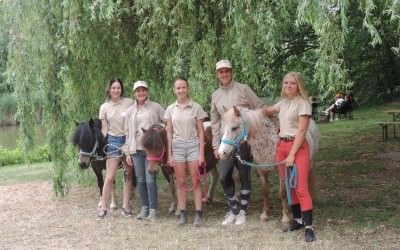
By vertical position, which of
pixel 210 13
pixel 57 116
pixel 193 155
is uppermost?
pixel 210 13

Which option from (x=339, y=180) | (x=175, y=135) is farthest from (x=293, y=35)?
(x=175, y=135)

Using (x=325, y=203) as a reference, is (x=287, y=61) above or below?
above

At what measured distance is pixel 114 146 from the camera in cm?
638

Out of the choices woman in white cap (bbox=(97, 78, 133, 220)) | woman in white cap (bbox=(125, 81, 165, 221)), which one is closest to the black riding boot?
woman in white cap (bbox=(125, 81, 165, 221))

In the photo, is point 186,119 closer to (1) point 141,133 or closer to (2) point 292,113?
(1) point 141,133

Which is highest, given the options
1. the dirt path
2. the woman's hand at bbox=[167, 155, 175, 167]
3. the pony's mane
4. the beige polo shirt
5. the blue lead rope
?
the beige polo shirt

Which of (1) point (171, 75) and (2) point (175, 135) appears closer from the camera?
(2) point (175, 135)

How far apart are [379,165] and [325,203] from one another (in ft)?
10.8

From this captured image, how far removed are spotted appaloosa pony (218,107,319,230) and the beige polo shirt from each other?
469 millimetres

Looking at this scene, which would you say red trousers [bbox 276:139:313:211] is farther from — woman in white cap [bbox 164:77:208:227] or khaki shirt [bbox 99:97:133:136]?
khaki shirt [bbox 99:97:133:136]

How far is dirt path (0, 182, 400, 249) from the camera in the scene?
16.3 feet

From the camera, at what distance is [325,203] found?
662 centimetres

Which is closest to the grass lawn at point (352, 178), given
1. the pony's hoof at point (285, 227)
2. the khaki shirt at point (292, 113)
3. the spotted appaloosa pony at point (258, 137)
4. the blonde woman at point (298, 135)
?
the pony's hoof at point (285, 227)

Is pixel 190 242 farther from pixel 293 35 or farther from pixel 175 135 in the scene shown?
pixel 293 35
